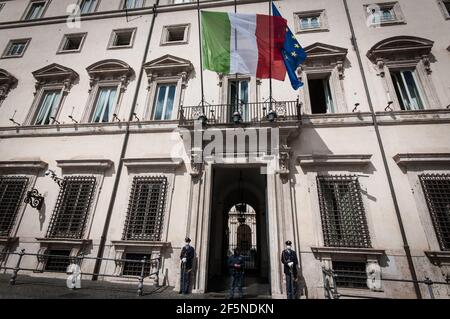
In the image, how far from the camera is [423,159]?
8406mm

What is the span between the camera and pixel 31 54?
14.5 m

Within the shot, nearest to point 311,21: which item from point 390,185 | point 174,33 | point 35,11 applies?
point 174,33

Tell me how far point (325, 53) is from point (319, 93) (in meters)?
1.85

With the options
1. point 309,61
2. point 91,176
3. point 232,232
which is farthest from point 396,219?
point 232,232

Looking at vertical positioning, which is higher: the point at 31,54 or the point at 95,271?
the point at 31,54

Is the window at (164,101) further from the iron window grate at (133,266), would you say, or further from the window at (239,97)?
the iron window grate at (133,266)

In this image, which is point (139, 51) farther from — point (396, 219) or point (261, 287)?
point (396, 219)

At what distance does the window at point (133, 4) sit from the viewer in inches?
615

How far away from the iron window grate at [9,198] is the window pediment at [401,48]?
1700cm

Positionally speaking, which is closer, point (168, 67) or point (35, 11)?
point (168, 67)

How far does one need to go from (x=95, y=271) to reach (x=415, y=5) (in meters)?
19.4

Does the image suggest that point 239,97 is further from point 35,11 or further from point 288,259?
point 35,11

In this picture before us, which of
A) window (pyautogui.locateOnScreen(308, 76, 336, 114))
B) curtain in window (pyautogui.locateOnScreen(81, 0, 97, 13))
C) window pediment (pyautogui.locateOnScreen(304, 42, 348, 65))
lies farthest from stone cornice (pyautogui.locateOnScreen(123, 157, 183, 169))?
curtain in window (pyautogui.locateOnScreen(81, 0, 97, 13))

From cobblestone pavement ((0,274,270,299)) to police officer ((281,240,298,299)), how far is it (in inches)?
49.3
